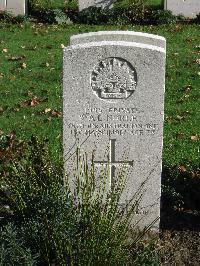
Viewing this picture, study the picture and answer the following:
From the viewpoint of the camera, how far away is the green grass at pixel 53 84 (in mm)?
8234

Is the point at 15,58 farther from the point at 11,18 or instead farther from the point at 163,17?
the point at 163,17

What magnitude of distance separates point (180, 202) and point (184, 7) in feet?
31.4

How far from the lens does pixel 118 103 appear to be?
560 centimetres

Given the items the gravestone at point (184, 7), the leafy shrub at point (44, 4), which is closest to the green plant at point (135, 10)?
the gravestone at point (184, 7)

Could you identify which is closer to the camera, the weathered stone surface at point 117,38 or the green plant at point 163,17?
the weathered stone surface at point 117,38

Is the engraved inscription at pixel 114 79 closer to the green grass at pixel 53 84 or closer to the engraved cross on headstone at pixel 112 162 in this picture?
the engraved cross on headstone at pixel 112 162

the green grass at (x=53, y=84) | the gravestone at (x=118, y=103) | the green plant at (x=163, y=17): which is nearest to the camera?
the gravestone at (x=118, y=103)

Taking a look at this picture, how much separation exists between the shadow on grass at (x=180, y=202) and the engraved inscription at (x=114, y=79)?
129 cm

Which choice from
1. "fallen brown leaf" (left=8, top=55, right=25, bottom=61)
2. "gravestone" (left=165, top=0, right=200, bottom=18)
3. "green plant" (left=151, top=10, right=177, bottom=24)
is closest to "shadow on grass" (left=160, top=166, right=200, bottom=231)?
"fallen brown leaf" (left=8, top=55, right=25, bottom=61)

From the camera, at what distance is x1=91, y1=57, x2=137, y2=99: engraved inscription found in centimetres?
549

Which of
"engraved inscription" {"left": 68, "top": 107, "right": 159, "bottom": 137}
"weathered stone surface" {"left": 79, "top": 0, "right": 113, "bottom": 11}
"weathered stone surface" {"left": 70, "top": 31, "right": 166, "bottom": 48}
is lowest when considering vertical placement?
"engraved inscription" {"left": 68, "top": 107, "right": 159, "bottom": 137}

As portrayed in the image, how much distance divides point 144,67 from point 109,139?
0.73 meters

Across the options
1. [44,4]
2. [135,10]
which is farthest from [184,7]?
[44,4]

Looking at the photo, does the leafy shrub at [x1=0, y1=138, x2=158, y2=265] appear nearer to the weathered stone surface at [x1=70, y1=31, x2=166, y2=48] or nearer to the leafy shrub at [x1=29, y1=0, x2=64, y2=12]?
the weathered stone surface at [x1=70, y1=31, x2=166, y2=48]
